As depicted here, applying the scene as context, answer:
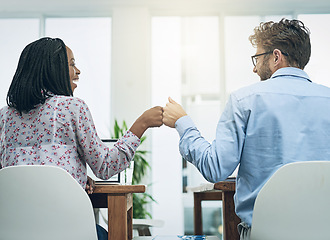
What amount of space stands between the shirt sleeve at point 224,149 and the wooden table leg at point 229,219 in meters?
0.31

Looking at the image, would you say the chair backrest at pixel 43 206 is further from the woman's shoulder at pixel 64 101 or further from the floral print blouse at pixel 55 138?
the woman's shoulder at pixel 64 101

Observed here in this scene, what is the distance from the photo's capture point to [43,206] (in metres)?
1.27

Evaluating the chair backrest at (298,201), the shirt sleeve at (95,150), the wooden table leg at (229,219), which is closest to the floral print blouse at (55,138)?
the shirt sleeve at (95,150)

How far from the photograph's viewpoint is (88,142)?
1.52 m

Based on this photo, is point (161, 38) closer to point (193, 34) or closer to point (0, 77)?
point (193, 34)

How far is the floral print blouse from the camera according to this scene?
4.86ft

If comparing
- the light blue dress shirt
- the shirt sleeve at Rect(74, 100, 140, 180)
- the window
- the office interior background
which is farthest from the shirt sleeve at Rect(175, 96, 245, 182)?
the window

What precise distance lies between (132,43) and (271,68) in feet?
12.8

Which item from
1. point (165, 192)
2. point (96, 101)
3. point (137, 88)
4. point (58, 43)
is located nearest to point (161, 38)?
point (137, 88)

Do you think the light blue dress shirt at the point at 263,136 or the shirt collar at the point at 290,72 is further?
the shirt collar at the point at 290,72

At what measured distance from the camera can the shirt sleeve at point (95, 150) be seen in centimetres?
151

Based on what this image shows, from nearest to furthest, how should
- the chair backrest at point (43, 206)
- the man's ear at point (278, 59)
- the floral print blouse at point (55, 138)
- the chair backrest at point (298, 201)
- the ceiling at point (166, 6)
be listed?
the chair backrest at point (298, 201) < the chair backrest at point (43, 206) < the floral print blouse at point (55, 138) < the man's ear at point (278, 59) < the ceiling at point (166, 6)

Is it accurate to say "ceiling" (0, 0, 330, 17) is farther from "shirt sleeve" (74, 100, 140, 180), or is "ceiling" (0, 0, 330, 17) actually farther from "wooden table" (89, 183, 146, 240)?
"wooden table" (89, 183, 146, 240)

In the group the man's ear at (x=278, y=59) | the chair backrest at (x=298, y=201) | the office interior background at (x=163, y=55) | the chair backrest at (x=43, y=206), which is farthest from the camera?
the office interior background at (x=163, y=55)
